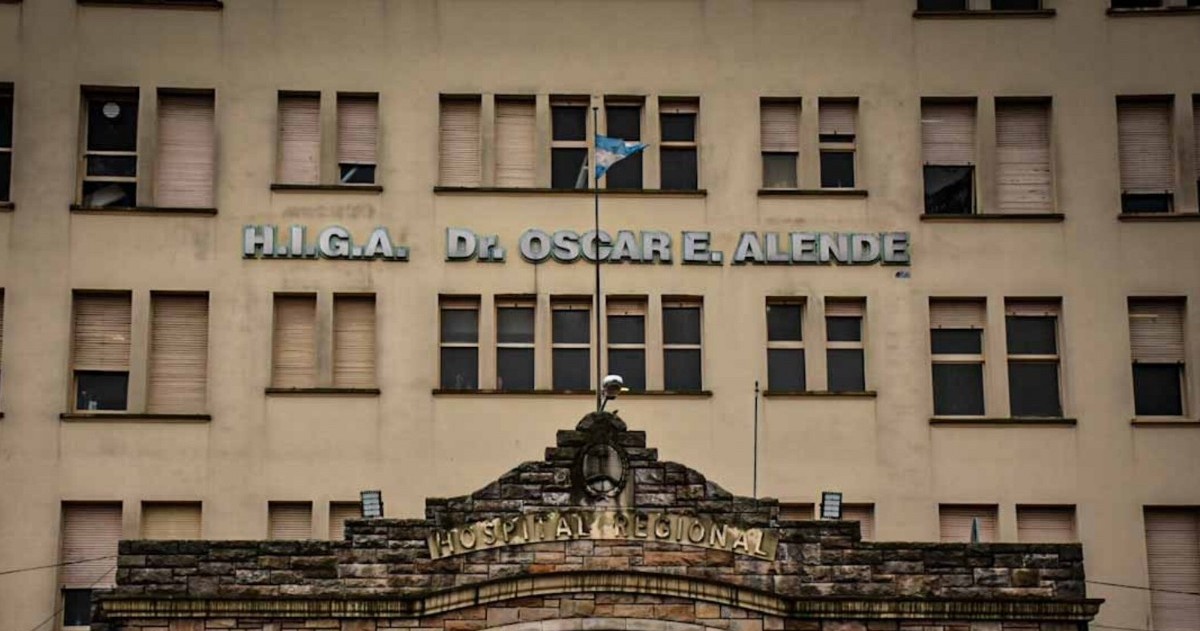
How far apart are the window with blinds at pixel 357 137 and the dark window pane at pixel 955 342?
36.2 feet

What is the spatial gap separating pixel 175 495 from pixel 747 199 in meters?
11.9

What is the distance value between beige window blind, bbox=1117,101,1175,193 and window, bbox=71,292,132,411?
62.7 ft

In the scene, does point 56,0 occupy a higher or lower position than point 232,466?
higher

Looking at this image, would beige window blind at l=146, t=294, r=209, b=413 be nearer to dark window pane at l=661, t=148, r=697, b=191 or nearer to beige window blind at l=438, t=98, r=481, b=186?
beige window blind at l=438, t=98, r=481, b=186

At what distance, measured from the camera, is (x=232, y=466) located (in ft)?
127

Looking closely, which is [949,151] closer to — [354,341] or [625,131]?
[625,131]

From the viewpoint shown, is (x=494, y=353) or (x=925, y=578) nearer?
(x=925, y=578)

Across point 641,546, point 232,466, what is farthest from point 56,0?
point 641,546

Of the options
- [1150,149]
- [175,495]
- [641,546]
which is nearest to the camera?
[641,546]

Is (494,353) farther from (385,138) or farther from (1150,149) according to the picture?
(1150,149)

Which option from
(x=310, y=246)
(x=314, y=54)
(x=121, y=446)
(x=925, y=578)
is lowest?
(x=925, y=578)

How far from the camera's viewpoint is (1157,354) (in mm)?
40438

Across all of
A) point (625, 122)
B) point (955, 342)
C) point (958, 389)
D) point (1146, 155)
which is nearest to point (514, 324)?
point (625, 122)

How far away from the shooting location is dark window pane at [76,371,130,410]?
39344mm
